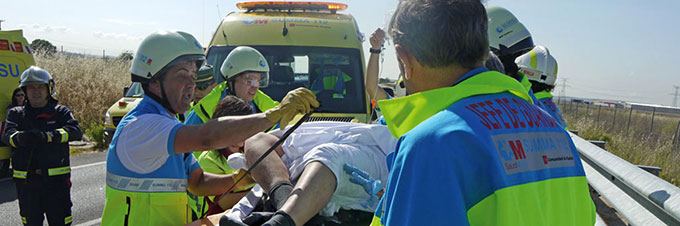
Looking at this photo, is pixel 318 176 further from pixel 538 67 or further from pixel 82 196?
pixel 82 196

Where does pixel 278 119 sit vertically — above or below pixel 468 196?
below

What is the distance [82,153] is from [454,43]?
32.6 ft

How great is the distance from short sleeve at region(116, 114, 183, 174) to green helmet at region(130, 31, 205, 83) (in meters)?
0.29

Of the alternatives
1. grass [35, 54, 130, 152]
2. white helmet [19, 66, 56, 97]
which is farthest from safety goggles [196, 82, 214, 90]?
grass [35, 54, 130, 152]

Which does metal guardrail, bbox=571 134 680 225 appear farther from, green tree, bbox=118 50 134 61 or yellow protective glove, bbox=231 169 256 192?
green tree, bbox=118 50 134 61

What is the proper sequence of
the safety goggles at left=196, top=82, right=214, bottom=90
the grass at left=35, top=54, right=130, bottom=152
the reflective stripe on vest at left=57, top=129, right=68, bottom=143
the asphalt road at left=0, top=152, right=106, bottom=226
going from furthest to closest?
the grass at left=35, top=54, right=130, bottom=152 → the asphalt road at left=0, top=152, right=106, bottom=226 → the safety goggles at left=196, top=82, right=214, bottom=90 → the reflective stripe on vest at left=57, top=129, right=68, bottom=143

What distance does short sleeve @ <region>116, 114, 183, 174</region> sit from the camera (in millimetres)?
2020

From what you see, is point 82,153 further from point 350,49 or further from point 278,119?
point 278,119

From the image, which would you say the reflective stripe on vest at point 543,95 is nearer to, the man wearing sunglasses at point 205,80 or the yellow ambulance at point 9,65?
the man wearing sunglasses at point 205,80

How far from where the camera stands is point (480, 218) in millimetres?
1027

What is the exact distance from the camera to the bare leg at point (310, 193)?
2164mm

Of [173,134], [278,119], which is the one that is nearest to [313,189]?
[278,119]

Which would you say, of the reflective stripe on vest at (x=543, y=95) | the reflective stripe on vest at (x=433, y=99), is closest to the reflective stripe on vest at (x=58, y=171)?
the reflective stripe on vest at (x=433, y=99)

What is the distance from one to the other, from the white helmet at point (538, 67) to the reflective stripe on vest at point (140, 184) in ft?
8.52
